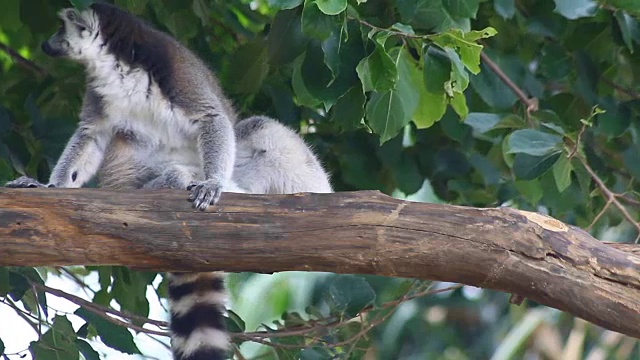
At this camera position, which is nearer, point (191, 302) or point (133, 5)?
point (191, 302)

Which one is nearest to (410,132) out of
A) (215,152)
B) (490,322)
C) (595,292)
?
(215,152)

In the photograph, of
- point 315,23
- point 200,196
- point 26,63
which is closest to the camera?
point 200,196

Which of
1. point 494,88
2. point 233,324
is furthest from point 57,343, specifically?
point 494,88

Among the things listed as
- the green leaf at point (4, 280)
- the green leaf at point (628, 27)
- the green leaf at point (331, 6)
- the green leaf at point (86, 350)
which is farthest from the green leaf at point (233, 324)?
the green leaf at point (628, 27)

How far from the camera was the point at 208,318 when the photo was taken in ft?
12.0

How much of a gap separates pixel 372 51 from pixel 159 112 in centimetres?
103

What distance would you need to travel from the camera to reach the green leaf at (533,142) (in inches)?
149

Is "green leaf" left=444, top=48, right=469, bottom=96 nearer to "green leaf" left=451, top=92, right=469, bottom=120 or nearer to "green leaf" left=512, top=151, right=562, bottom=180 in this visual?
"green leaf" left=451, top=92, right=469, bottom=120

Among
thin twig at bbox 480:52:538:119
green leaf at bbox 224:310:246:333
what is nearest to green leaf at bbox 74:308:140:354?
green leaf at bbox 224:310:246:333

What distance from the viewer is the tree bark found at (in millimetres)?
3020

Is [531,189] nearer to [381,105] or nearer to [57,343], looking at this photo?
[381,105]

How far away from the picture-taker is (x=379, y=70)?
11.1ft

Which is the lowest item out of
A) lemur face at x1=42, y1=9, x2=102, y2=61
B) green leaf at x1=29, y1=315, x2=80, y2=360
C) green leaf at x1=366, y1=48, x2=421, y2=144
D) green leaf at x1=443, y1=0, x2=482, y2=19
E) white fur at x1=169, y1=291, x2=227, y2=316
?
white fur at x1=169, y1=291, x2=227, y2=316

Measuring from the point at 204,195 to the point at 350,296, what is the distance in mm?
927
